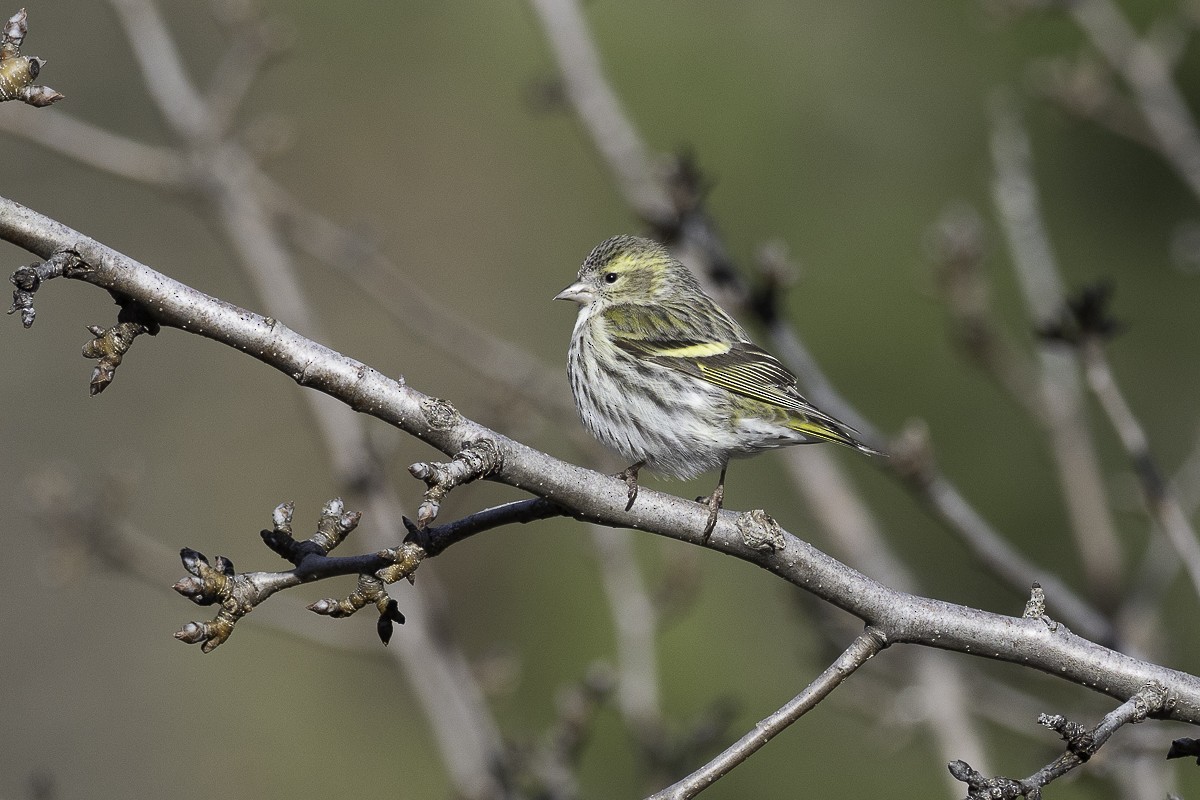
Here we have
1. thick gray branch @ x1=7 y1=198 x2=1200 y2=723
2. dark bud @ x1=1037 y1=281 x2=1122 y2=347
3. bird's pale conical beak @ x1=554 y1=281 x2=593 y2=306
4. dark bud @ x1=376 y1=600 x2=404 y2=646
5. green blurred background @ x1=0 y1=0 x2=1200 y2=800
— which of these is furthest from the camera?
green blurred background @ x1=0 y1=0 x2=1200 y2=800

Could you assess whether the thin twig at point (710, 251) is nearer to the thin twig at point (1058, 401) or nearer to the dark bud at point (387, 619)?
the thin twig at point (1058, 401)

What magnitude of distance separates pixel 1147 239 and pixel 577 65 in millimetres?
5582

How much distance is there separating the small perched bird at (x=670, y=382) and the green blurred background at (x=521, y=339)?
8.68 feet

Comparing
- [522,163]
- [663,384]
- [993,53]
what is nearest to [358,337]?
[522,163]

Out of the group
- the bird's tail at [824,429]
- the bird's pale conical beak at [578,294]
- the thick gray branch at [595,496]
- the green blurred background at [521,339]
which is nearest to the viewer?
the thick gray branch at [595,496]

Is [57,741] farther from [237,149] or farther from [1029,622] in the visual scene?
[1029,622]

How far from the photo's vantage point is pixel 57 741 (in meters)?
9.16

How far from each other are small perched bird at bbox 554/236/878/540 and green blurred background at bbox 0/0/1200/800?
2.65 meters

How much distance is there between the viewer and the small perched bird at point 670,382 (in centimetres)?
470

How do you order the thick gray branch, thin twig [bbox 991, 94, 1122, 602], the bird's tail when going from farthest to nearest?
thin twig [bbox 991, 94, 1122, 602] → the bird's tail → the thick gray branch

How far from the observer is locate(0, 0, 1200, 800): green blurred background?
8945 millimetres

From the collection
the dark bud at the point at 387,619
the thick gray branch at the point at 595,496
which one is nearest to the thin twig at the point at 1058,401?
the thick gray branch at the point at 595,496

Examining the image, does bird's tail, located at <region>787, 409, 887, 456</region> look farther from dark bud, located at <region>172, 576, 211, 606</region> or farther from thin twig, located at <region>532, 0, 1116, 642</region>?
dark bud, located at <region>172, 576, 211, 606</region>

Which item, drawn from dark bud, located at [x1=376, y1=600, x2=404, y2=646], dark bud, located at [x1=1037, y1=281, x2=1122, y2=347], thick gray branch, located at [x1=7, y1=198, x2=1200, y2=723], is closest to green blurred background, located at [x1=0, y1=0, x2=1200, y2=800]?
dark bud, located at [x1=1037, y1=281, x2=1122, y2=347]
